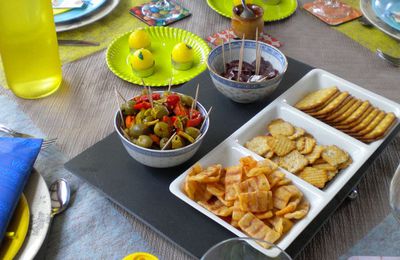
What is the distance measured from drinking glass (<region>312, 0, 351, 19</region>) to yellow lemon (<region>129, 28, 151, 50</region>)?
1.79ft

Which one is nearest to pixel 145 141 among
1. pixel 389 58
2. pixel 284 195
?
pixel 284 195

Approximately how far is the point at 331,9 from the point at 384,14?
6.2 inches

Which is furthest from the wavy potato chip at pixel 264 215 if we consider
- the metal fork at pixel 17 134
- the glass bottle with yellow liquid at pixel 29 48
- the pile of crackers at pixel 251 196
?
the glass bottle with yellow liquid at pixel 29 48

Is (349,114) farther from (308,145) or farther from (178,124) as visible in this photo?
(178,124)

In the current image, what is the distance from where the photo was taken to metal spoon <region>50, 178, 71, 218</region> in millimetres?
800

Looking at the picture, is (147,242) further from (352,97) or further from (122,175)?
(352,97)

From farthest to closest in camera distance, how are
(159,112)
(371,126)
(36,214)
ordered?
(371,126), (159,112), (36,214)

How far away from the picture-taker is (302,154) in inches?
36.4

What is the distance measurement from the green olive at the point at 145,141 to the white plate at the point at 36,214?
0.17m

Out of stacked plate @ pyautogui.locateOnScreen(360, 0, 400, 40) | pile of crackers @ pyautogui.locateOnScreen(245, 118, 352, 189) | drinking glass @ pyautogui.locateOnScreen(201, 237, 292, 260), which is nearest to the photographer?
drinking glass @ pyautogui.locateOnScreen(201, 237, 292, 260)

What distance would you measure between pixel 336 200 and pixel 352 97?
30cm

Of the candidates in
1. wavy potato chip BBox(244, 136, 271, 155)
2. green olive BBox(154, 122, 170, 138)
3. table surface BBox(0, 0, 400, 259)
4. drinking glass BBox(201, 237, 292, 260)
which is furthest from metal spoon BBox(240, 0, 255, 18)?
drinking glass BBox(201, 237, 292, 260)

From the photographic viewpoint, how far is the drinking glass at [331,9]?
1432mm

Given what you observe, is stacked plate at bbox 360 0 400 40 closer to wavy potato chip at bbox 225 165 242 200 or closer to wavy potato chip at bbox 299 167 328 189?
wavy potato chip at bbox 299 167 328 189
